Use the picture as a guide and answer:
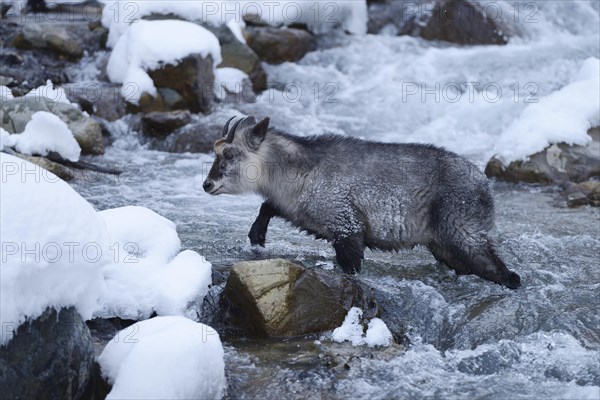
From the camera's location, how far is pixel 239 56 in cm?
1567

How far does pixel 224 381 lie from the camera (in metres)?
5.33

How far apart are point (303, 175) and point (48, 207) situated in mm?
3191

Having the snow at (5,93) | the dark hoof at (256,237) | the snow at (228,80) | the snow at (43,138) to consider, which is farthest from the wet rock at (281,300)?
the snow at (228,80)

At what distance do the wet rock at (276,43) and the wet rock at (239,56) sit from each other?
0.94 meters

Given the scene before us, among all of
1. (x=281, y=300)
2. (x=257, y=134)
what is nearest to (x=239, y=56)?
(x=257, y=134)

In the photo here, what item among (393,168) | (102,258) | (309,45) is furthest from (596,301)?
(309,45)

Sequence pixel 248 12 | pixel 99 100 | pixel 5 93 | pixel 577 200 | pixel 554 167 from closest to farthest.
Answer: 1. pixel 577 200
2. pixel 554 167
3. pixel 5 93
4. pixel 99 100
5. pixel 248 12

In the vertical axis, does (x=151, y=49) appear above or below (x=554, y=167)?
above

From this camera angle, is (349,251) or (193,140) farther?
(193,140)

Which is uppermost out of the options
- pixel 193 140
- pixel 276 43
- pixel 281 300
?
pixel 276 43

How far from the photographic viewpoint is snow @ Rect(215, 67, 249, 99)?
48.3 feet

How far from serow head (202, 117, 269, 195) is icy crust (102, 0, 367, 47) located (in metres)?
8.05

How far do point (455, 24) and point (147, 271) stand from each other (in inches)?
498

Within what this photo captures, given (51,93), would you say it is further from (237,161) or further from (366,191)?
(366,191)
